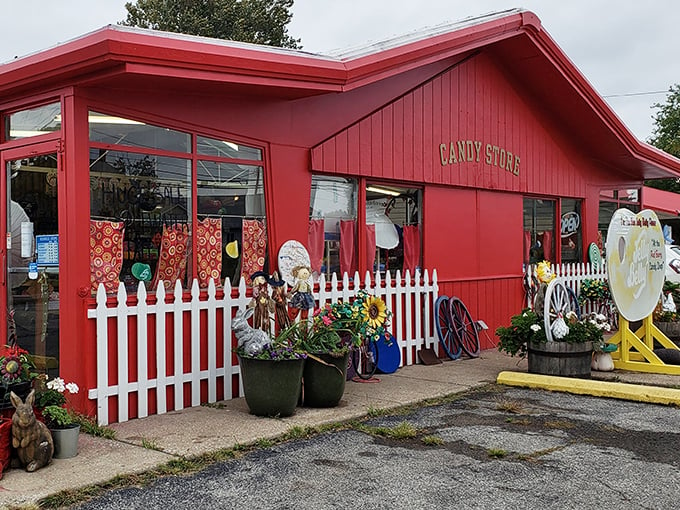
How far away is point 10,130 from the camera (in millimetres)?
7434

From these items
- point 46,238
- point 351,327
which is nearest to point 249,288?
point 351,327

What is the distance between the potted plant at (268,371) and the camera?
21.9 feet

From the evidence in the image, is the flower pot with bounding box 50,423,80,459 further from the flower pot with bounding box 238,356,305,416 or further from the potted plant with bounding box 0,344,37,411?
the flower pot with bounding box 238,356,305,416

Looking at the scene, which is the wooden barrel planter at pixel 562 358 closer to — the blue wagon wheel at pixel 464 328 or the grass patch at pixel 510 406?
the grass patch at pixel 510 406

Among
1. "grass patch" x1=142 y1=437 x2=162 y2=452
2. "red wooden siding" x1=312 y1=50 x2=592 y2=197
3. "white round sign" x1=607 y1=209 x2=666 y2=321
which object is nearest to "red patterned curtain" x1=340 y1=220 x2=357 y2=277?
"red wooden siding" x1=312 y1=50 x2=592 y2=197

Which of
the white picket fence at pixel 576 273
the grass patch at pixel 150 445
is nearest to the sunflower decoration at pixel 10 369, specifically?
the grass patch at pixel 150 445

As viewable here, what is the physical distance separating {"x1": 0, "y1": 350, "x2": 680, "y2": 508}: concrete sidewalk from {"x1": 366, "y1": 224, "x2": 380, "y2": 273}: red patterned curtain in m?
1.42

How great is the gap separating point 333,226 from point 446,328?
2.36 m

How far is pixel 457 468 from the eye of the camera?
537 cm

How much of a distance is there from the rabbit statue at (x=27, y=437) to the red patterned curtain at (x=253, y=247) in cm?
315

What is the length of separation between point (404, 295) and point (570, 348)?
2.25m

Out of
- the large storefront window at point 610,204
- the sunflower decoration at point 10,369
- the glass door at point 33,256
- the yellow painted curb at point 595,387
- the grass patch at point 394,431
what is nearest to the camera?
the sunflower decoration at point 10,369

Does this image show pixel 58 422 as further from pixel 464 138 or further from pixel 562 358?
pixel 464 138

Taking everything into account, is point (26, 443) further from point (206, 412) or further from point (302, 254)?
point (302, 254)
